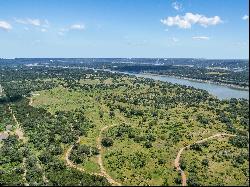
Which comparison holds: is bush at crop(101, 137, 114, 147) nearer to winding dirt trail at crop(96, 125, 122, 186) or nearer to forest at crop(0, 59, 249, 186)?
forest at crop(0, 59, 249, 186)

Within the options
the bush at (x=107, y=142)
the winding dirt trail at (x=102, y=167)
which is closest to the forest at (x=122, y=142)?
the bush at (x=107, y=142)

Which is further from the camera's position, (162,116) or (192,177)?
(162,116)

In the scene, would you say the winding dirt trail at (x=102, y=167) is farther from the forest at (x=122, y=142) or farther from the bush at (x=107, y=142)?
the bush at (x=107, y=142)

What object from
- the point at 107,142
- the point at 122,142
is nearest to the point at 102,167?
the point at 107,142

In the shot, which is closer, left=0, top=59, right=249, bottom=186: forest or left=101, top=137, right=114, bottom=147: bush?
left=0, top=59, right=249, bottom=186: forest

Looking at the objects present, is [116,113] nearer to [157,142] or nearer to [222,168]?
[157,142]

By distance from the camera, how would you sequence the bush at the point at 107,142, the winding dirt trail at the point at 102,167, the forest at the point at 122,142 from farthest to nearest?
the bush at the point at 107,142
the forest at the point at 122,142
the winding dirt trail at the point at 102,167

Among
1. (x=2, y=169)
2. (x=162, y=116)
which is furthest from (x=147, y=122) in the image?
(x=2, y=169)

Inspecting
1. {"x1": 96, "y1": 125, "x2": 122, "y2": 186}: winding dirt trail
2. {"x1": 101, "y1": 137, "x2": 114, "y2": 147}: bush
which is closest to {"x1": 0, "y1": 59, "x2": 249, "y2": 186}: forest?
{"x1": 101, "y1": 137, "x2": 114, "y2": 147}: bush
